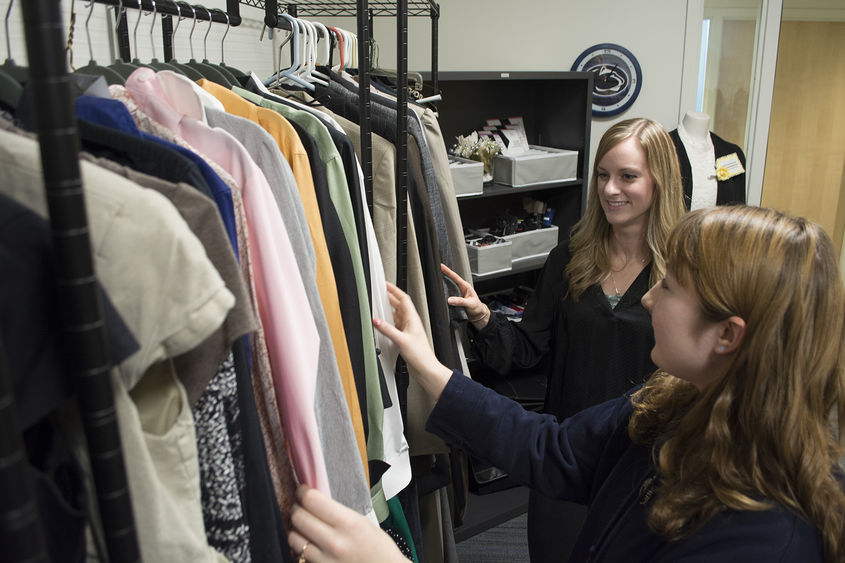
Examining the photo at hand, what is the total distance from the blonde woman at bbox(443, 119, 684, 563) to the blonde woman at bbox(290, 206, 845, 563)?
765 mm

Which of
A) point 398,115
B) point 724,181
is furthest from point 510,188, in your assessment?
point 398,115

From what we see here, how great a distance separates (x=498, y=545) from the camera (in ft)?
8.50

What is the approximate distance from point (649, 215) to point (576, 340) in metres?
0.39

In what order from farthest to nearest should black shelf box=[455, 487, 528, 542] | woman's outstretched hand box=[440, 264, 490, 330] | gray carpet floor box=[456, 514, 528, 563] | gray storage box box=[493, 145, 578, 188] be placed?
gray storage box box=[493, 145, 578, 188] < black shelf box=[455, 487, 528, 542] < gray carpet floor box=[456, 514, 528, 563] < woman's outstretched hand box=[440, 264, 490, 330]

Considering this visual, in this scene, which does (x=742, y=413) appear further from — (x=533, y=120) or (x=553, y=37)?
(x=553, y=37)

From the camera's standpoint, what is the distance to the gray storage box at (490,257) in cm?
275

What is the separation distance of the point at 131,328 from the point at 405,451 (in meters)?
0.80

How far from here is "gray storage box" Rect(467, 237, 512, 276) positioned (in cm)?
275

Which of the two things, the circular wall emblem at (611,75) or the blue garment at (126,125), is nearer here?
the blue garment at (126,125)

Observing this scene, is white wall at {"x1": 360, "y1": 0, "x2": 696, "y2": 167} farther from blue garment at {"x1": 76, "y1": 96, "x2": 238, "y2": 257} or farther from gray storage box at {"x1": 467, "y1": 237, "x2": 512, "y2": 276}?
blue garment at {"x1": 76, "y1": 96, "x2": 238, "y2": 257}

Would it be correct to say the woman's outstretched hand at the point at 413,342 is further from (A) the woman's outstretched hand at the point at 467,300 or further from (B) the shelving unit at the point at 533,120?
(B) the shelving unit at the point at 533,120

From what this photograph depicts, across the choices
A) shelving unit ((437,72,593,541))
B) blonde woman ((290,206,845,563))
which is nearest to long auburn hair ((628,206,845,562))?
blonde woman ((290,206,845,563))

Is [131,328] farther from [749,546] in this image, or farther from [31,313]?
[749,546]

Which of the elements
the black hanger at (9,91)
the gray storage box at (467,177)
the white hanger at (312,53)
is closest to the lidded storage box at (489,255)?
the gray storage box at (467,177)
